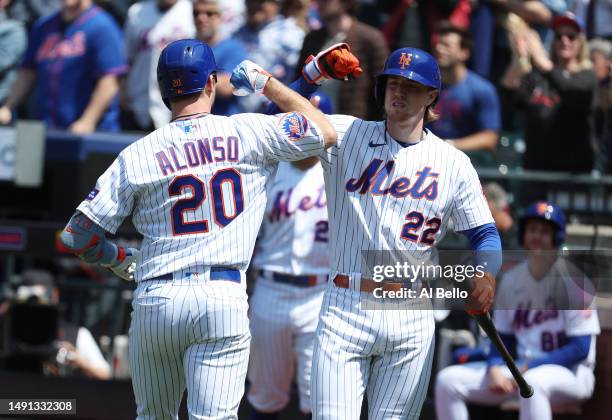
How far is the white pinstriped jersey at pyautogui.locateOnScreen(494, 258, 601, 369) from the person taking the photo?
248 inches

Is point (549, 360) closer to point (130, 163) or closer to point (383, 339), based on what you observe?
point (383, 339)

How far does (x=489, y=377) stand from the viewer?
642 centimetres

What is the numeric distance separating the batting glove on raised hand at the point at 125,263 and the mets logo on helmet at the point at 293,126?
0.83m

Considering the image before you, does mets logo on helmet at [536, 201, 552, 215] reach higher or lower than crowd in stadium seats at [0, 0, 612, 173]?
lower

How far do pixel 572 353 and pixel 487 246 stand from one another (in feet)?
5.64

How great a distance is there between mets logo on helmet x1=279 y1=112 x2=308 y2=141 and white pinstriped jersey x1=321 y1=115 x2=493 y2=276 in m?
0.25

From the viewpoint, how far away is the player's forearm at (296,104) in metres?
4.77

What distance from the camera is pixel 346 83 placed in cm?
788

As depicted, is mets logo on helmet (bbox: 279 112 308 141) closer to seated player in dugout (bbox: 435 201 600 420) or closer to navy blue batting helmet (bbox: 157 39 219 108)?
navy blue batting helmet (bbox: 157 39 219 108)

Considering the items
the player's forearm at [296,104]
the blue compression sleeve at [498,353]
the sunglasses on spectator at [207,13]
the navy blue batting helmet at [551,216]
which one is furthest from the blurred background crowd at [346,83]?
the player's forearm at [296,104]

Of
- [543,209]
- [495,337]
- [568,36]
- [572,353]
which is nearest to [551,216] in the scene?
[543,209]

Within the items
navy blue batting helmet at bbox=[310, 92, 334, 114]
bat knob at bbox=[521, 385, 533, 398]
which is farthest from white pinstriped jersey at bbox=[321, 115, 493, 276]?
navy blue batting helmet at bbox=[310, 92, 334, 114]

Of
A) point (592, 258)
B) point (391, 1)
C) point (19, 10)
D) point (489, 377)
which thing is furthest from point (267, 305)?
point (19, 10)

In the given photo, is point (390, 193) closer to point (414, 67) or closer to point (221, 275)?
point (414, 67)
